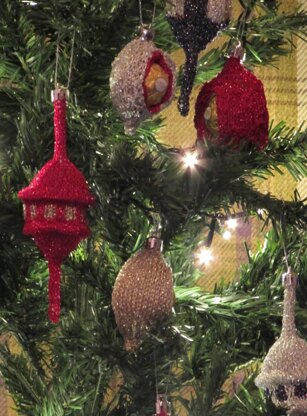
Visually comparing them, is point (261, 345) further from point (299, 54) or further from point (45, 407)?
point (299, 54)

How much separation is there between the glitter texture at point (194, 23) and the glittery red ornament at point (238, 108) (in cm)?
3

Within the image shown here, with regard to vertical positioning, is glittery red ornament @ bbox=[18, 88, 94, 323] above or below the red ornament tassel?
above

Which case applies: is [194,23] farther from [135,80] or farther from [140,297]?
[140,297]

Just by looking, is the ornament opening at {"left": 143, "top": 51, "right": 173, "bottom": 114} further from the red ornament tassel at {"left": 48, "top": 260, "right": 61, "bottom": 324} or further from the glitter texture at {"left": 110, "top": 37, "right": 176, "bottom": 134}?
the red ornament tassel at {"left": 48, "top": 260, "right": 61, "bottom": 324}

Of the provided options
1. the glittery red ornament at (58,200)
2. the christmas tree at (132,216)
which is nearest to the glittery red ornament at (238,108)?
the christmas tree at (132,216)

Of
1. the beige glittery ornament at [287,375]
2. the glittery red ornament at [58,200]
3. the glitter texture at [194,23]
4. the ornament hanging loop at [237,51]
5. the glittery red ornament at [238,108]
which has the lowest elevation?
the beige glittery ornament at [287,375]

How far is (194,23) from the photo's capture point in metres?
0.74

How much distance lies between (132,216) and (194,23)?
0.19 metres

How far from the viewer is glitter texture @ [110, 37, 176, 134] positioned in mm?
711

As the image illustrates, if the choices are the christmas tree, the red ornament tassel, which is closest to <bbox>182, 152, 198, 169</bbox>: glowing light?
the christmas tree

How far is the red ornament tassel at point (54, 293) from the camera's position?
0.70 metres

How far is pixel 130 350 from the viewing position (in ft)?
2.27

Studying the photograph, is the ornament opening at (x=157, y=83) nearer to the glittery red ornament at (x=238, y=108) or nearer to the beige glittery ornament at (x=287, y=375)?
the glittery red ornament at (x=238, y=108)

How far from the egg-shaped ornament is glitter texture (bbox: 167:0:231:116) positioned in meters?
0.02
